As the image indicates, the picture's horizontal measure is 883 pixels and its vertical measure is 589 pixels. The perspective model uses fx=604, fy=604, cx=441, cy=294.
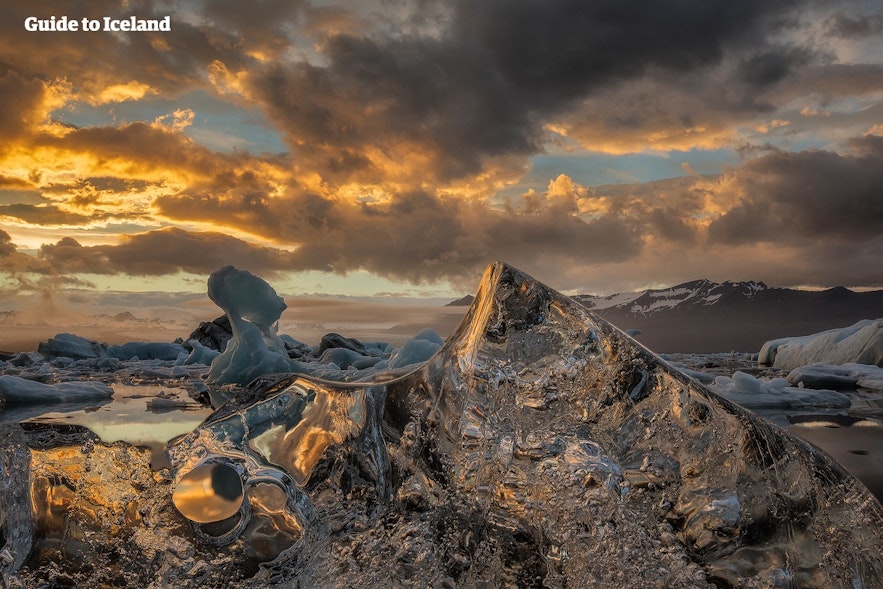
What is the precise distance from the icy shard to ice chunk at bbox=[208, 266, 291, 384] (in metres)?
6.10

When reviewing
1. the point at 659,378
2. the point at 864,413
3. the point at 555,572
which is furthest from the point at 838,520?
the point at 864,413

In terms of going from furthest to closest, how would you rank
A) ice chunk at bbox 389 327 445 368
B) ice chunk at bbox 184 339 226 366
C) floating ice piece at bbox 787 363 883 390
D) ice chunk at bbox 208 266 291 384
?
ice chunk at bbox 184 339 226 366, floating ice piece at bbox 787 363 883 390, ice chunk at bbox 208 266 291 384, ice chunk at bbox 389 327 445 368

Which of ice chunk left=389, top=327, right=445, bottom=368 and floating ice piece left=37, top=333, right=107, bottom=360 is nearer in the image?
ice chunk left=389, top=327, right=445, bottom=368

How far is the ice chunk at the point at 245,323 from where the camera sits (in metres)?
7.52

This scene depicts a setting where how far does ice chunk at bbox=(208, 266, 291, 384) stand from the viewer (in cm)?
752

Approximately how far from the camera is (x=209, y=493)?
1458mm

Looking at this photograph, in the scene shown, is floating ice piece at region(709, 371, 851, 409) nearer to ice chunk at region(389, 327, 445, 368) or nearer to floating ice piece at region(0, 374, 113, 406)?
ice chunk at region(389, 327, 445, 368)

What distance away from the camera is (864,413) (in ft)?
17.3

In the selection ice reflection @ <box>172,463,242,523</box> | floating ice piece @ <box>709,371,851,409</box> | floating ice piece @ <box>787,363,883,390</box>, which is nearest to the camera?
ice reflection @ <box>172,463,242,523</box>

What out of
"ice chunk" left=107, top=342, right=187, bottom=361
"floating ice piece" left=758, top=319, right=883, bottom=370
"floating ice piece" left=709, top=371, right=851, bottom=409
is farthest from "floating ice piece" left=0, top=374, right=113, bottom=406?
"floating ice piece" left=758, top=319, right=883, bottom=370

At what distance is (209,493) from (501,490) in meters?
0.70

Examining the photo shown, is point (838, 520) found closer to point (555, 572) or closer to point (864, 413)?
point (555, 572)

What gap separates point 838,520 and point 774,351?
15941 millimetres

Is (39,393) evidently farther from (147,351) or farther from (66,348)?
(66,348)
